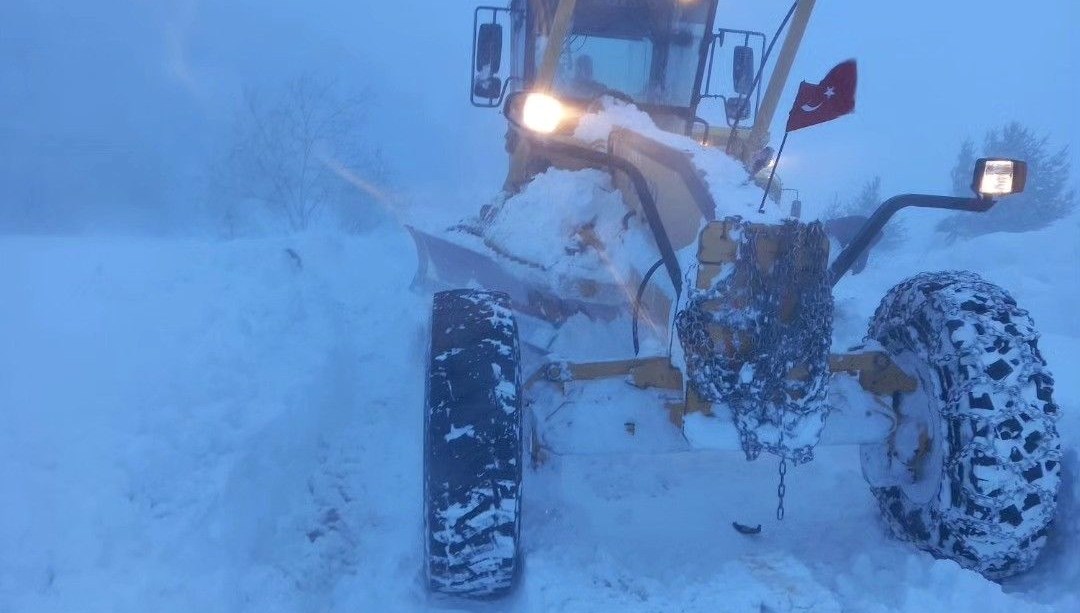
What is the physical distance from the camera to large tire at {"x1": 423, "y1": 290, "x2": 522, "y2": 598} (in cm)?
258

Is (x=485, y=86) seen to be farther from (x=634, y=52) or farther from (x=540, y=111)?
(x=540, y=111)

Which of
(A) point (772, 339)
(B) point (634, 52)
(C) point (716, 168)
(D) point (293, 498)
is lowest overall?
(D) point (293, 498)

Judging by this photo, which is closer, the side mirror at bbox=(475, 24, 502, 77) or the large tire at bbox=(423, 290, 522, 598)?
the large tire at bbox=(423, 290, 522, 598)

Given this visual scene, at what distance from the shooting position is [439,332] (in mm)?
2930

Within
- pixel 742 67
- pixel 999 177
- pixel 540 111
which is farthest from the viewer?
pixel 742 67

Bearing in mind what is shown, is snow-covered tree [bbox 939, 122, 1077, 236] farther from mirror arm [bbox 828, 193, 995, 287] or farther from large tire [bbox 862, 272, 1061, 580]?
large tire [bbox 862, 272, 1061, 580]

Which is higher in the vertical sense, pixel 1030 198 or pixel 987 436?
pixel 1030 198

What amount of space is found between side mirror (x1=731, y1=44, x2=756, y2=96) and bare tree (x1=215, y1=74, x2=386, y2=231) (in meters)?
25.9

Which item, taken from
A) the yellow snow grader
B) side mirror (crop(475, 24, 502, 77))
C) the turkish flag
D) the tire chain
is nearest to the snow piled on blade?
the yellow snow grader

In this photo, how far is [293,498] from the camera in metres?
3.71

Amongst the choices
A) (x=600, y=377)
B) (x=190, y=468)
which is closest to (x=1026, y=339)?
(x=600, y=377)

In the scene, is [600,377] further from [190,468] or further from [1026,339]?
[190,468]

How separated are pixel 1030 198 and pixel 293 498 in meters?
33.5

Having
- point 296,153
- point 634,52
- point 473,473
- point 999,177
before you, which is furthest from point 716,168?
point 296,153
